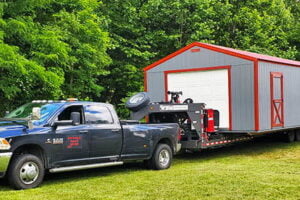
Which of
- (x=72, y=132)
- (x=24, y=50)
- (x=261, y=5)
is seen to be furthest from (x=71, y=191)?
(x=261, y=5)

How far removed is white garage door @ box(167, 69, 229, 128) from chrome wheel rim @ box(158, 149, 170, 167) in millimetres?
3545

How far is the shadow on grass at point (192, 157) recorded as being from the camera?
366 inches

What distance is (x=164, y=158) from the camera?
10.8 meters

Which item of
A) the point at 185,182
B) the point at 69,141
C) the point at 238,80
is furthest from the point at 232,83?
the point at 69,141

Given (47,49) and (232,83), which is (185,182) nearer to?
(232,83)

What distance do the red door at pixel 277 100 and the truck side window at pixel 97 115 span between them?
6653 millimetres

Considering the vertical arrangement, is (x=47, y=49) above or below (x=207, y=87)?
above

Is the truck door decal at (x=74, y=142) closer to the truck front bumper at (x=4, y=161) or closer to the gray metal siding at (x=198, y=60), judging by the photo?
the truck front bumper at (x=4, y=161)

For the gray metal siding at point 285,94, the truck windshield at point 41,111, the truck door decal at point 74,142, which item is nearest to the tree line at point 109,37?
the truck windshield at point 41,111

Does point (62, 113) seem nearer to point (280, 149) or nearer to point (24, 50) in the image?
point (24, 50)

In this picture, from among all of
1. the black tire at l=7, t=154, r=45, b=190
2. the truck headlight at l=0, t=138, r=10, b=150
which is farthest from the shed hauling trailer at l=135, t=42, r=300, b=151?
the truck headlight at l=0, t=138, r=10, b=150

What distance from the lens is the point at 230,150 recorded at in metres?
15.1

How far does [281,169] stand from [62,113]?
5359 mm

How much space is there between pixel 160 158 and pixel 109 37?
11.3m
